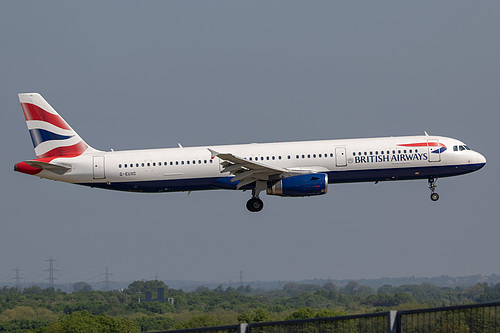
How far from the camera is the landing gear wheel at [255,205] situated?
50000mm

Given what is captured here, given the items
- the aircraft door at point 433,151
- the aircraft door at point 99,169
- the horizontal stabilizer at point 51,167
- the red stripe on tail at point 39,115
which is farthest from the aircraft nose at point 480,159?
the red stripe on tail at point 39,115

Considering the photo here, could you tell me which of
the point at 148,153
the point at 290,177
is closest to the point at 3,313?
the point at 148,153

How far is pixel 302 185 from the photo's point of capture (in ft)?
151

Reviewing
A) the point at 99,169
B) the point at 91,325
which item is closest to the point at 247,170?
the point at 99,169

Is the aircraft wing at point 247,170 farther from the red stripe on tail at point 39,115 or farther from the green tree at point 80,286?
the green tree at point 80,286

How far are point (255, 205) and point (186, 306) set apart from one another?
35154 mm

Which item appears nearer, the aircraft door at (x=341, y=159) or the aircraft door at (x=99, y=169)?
the aircraft door at (x=341, y=159)

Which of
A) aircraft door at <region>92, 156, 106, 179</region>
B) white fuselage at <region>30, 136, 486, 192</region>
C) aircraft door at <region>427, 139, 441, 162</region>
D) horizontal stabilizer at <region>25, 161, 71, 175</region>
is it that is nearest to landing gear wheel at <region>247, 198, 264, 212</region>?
white fuselage at <region>30, 136, 486, 192</region>

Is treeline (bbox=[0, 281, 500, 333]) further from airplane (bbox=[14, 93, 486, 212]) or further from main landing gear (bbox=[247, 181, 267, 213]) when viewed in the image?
airplane (bbox=[14, 93, 486, 212])

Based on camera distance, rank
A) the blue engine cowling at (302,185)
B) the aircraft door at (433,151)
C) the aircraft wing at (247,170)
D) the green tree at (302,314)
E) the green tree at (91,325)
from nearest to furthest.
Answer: the aircraft wing at (247,170)
the blue engine cowling at (302,185)
the aircraft door at (433,151)
the green tree at (302,314)
the green tree at (91,325)

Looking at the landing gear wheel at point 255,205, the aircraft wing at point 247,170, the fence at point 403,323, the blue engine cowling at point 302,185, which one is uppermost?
the aircraft wing at point 247,170

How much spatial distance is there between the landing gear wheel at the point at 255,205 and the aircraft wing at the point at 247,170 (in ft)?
6.79

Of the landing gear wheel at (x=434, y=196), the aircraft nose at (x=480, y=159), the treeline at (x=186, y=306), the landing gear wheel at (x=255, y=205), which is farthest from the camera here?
the treeline at (x=186, y=306)

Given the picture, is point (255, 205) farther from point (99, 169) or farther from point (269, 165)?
point (99, 169)
